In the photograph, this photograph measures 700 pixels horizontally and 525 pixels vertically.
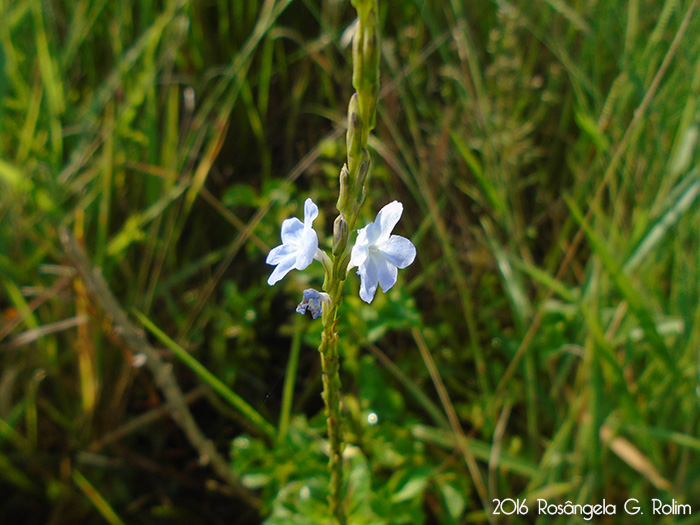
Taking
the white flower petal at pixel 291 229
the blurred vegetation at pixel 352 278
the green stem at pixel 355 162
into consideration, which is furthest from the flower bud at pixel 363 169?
the blurred vegetation at pixel 352 278

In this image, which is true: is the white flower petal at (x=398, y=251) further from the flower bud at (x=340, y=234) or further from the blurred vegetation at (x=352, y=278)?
the blurred vegetation at (x=352, y=278)

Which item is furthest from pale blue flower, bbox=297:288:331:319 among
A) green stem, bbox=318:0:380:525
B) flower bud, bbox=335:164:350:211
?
flower bud, bbox=335:164:350:211

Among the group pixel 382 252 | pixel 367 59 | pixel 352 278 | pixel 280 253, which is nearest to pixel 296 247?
pixel 280 253

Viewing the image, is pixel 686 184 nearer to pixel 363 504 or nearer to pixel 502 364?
pixel 502 364

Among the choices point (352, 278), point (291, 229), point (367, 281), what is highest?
point (352, 278)

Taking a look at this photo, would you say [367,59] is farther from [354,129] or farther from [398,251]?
[398,251]

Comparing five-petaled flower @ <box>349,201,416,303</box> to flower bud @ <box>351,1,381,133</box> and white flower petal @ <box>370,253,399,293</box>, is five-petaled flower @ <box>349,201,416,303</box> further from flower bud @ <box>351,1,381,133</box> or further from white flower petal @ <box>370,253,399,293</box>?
flower bud @ <box>351,1,381,133</box>
